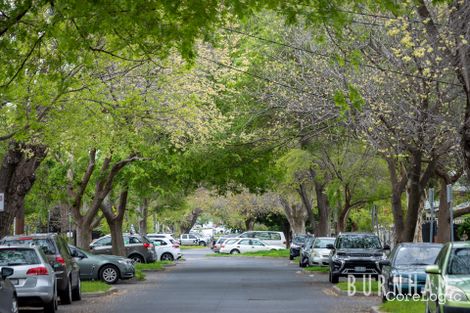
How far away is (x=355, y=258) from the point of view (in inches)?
1107

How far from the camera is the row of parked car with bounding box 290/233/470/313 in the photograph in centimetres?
1233

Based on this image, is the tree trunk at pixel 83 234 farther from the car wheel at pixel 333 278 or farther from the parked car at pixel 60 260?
the parked car at pixel 60 260

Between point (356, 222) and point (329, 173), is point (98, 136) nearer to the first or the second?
point (329, 173)

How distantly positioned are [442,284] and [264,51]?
49.0 feet

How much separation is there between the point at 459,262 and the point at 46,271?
8401 millimetres

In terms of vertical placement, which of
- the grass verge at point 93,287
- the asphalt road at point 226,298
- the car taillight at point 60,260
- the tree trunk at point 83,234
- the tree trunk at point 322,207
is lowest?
the asphalt road at point 226,298

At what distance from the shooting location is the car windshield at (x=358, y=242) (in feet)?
95.6

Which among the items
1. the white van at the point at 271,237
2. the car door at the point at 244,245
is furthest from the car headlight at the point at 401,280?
the white van at the point at 271,237

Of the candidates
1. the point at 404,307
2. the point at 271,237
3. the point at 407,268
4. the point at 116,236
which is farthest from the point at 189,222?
the point at 404,307

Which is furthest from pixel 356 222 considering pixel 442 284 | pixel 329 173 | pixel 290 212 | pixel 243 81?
pixel 442 284

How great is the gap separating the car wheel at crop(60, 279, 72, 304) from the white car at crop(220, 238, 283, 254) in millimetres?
44677

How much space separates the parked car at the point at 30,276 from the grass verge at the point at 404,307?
6.65 metres

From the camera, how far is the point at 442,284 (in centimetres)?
1259

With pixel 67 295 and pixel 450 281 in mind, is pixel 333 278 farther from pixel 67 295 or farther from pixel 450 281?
pixel 450 281
